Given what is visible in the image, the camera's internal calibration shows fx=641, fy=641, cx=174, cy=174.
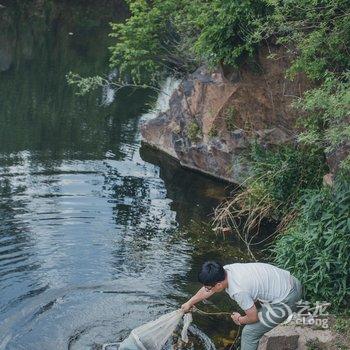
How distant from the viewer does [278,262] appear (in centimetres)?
1066

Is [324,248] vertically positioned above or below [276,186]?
below

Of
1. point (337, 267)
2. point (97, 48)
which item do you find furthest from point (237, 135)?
point (97, 48)

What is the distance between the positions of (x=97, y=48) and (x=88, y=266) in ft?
78.8

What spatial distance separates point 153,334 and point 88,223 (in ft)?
19.3

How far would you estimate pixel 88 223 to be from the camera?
14195 mm

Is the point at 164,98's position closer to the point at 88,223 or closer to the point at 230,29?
the point at 230,29

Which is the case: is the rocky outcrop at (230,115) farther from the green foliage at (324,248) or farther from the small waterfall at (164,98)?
the green foliage at (324,248)

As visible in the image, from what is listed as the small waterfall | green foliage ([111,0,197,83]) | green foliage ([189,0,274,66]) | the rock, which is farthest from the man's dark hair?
the small waterfall

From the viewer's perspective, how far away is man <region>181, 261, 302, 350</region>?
7.84 m

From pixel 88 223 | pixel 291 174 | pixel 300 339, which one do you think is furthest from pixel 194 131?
pixel 300 339

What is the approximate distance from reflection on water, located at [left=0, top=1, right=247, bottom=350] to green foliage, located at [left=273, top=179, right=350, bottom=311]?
5.28ft

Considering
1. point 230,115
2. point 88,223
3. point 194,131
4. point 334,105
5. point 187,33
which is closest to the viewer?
point 334,105

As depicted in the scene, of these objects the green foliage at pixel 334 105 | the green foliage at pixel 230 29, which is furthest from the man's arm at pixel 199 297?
the green foliage at pixel 230 29

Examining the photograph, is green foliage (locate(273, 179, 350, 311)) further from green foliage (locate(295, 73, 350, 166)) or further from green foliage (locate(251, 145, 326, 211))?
green foliage (locate(251, 145, 326, 211))
